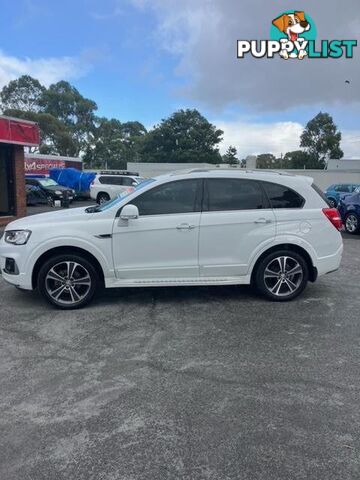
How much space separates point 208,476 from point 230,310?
117 inches

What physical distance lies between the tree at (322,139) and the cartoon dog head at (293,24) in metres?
47.8

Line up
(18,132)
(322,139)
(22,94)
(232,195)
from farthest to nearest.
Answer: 1. (22,94)
2. (322,139)
3. (18,132)
4. (232,195)

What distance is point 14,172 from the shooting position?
51.2ft

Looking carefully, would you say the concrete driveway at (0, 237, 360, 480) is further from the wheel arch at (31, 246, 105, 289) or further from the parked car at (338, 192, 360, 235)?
the parked car at (338, 192, 360, 235)

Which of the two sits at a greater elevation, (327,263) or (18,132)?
(18,132)

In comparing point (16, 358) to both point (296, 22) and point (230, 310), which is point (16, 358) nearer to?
point (230, 310)

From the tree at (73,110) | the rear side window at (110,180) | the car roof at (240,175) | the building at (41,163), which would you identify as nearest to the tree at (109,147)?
the tree at (73,110)

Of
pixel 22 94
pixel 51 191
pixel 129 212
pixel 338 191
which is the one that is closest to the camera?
pixel 129 212

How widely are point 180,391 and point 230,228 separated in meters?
2.55

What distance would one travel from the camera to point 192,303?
5.63 m

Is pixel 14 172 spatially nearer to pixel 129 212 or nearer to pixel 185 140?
pixel 129 212

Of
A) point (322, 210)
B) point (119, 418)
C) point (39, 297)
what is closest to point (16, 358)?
point (119, 418)

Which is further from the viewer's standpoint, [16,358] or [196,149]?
[196,149]

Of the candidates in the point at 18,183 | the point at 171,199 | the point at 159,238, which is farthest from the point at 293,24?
the point at 159,238
